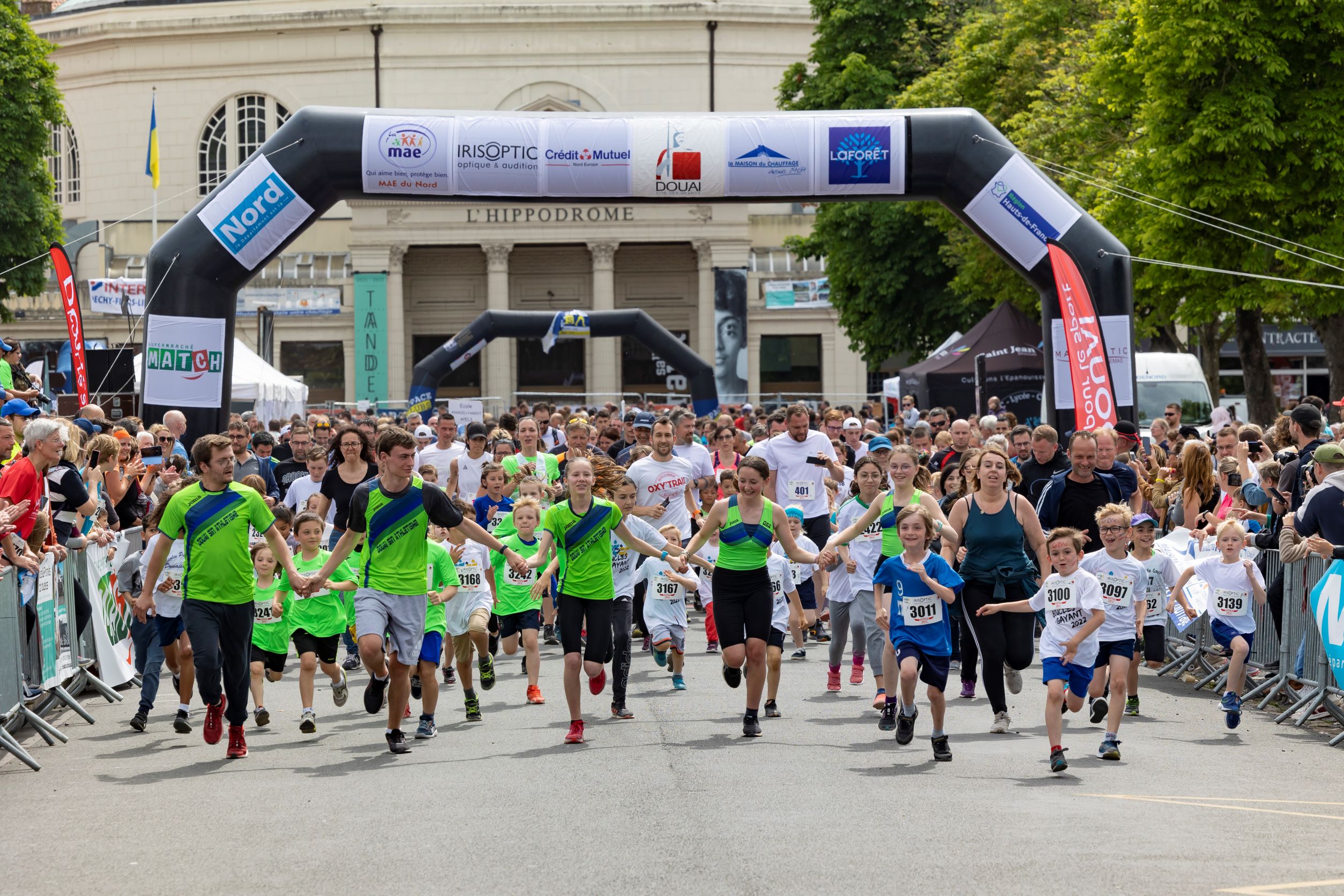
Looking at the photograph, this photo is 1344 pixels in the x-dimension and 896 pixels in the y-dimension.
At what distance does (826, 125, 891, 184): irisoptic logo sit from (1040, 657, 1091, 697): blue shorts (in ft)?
32.5

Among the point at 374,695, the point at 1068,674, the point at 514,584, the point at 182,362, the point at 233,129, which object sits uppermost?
the point at 233,129

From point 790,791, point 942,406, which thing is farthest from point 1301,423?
point 942,406

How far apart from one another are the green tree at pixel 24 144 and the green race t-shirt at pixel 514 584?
2805 cm

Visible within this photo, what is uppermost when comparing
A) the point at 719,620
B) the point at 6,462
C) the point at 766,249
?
the point at 766,249

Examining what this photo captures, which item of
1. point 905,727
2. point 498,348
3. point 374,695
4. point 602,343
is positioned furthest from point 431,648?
point 602,343

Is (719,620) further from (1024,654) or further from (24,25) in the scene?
(24,25)

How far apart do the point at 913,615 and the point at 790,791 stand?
1.79 meters

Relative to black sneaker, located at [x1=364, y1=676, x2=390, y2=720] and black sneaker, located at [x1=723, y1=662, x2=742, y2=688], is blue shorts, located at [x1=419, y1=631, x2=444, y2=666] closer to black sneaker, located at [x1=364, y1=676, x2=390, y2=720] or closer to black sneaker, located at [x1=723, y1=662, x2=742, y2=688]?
black sneaker, located at [x1=364, y1=676, x2=390, y2=720]

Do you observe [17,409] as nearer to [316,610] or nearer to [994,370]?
[316,610]

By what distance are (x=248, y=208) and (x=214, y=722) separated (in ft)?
31.5

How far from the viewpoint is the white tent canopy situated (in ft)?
104

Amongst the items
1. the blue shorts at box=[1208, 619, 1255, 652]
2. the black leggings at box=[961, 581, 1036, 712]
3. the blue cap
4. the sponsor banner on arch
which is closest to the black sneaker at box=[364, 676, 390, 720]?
the black leggings at box=[961, 581, 1036, 712]

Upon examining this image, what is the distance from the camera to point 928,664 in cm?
955

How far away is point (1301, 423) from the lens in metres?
11.5
